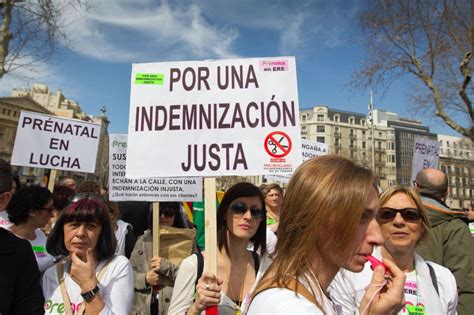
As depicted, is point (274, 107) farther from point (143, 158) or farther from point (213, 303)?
point (213, 303)

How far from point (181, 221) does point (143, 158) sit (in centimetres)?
218

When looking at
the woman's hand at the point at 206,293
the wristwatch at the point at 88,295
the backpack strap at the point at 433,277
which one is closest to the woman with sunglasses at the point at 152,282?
the woman's hand at the point at 206,293

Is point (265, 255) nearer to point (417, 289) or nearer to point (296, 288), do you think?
point (417, 289)

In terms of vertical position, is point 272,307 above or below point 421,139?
below

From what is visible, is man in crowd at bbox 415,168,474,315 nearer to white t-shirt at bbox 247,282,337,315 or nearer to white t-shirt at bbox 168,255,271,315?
white t-shirt at bbox 168,255,271,315

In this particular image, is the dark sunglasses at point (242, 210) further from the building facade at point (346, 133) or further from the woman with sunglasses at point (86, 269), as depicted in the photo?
the building facade at point (346, 133)

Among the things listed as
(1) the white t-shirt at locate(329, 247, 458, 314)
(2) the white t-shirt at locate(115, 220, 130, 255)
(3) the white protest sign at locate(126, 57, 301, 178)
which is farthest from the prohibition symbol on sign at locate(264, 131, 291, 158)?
(2) the white t-shirt at locate(115, 220, 130, 255)

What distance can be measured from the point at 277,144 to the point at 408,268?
4.24 feet

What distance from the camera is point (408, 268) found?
2891 millimetres

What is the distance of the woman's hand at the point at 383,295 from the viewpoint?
1.66 meters

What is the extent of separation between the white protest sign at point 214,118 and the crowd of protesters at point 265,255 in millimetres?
411

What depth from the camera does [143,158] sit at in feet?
10.5

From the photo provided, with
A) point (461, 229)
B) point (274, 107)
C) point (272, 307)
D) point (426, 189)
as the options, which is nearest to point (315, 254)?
point (272, 307)

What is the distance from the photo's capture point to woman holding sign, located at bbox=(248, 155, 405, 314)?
4.85ft
